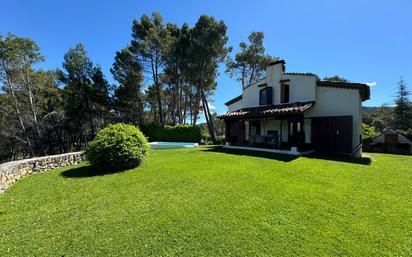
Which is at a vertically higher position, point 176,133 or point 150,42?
point 150,42

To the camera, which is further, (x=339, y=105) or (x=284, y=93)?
(x=284, y=93)

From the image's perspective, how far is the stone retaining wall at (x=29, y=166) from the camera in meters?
6.78

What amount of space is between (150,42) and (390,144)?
80.4ft

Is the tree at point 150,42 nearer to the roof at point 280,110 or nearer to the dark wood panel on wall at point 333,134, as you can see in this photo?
the roof at point 280,110

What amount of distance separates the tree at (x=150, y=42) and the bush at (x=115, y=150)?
661 inches

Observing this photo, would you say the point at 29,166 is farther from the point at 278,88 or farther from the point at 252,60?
the point at 252,60

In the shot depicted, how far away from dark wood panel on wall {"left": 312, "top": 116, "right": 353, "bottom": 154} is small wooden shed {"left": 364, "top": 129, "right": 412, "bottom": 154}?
7121 millimetres

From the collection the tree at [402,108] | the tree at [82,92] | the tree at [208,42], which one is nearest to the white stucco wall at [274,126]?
the tree at [208,42]

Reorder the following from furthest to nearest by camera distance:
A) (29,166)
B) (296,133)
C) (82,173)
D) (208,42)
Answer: (208,42)
(296,133)
(29,166)
(82,173)

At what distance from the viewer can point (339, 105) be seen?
42.6 ft

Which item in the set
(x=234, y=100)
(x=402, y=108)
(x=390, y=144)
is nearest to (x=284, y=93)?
(x=234, y=100)

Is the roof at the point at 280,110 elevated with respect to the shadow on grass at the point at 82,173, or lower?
elevated

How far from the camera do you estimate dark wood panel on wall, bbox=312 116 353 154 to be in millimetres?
12562

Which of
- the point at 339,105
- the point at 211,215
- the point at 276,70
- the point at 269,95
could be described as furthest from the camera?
the point at 269,95
